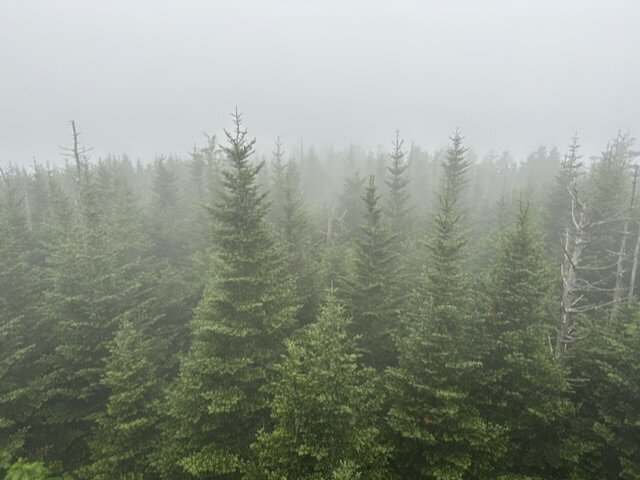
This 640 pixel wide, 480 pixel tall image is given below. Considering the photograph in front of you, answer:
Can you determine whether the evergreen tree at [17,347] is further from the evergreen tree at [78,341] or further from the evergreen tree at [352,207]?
the evergreen tree at [352,207]

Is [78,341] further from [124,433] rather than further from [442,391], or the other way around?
[442,391]

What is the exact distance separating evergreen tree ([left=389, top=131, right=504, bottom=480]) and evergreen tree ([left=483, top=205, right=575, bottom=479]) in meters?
0.86

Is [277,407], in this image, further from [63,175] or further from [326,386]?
[63,175]

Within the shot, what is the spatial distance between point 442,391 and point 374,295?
7191 mm

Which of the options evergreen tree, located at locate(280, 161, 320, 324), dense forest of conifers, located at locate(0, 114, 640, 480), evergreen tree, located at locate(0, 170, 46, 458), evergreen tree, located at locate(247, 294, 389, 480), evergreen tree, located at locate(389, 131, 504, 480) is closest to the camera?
evergreen tree, located at locate(247, 294, 389, 480)

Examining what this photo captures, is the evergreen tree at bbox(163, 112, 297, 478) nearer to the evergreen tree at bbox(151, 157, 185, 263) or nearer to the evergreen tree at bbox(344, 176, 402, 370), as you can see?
the evergreen tree at bbox(344, 176, 402, 370)

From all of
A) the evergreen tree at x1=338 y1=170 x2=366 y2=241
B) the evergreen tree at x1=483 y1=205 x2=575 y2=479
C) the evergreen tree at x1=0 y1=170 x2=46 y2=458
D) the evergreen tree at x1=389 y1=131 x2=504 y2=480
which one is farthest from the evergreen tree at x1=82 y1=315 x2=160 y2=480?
the evergreen tree at x1=338 y1=170 x2=366 y2=241

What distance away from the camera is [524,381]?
1444cm

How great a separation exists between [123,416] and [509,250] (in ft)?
61.1

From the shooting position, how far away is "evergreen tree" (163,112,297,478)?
1373cm

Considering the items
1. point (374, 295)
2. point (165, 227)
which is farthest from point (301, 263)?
point (165, 227)

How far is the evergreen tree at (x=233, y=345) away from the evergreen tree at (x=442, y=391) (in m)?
5.56

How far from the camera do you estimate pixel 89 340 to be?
19.8 meters

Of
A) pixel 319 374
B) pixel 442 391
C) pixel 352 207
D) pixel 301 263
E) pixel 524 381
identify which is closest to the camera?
pixel 319 374
